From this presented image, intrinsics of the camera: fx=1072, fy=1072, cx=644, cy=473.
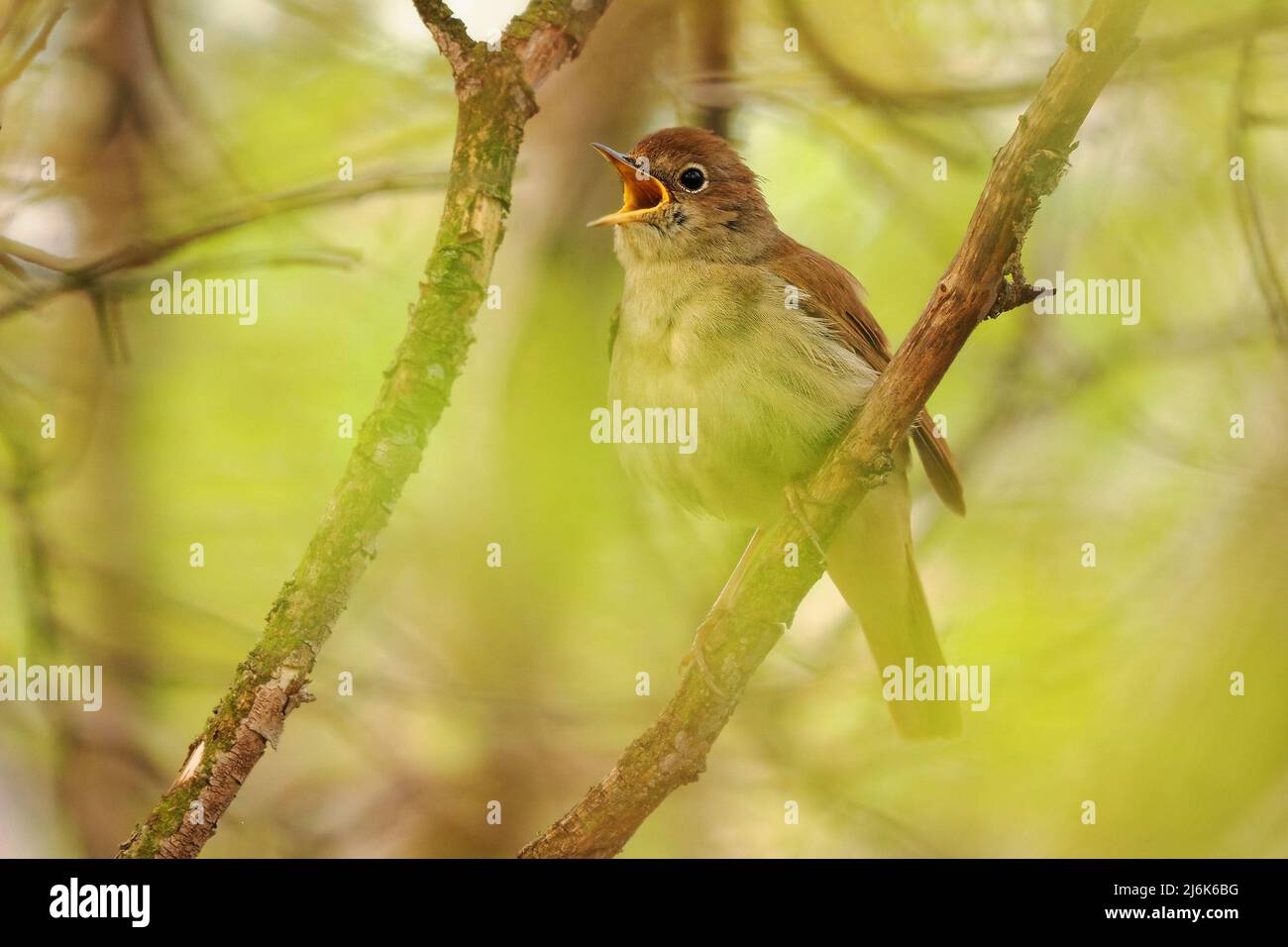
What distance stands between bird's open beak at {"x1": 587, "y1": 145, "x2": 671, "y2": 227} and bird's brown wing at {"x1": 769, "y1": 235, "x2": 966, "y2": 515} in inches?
21.2

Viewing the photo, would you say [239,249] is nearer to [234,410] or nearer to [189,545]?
[234,410]

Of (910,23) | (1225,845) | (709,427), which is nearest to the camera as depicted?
(709,427)

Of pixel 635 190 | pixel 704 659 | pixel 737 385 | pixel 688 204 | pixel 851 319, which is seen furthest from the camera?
pixel 635 190

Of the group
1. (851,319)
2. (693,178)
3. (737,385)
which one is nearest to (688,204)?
(693,178)

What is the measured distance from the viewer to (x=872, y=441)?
311cm

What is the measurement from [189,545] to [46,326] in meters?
1.19

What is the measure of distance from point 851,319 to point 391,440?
204cm

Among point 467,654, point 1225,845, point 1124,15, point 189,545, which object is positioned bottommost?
point 1225,845

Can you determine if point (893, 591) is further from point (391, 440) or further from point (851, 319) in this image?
point (391, 440)

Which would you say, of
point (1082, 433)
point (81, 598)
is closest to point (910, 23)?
point (1082, 433)

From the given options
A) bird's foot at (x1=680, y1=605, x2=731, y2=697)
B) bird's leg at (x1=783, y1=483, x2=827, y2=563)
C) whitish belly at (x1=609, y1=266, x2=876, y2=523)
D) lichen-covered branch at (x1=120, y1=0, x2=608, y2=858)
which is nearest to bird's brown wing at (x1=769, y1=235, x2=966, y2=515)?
whitish belly at (x1=609, y1=266, x2=876, y2=523)

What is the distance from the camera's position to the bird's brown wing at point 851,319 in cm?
412

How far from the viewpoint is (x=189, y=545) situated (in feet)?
17.1

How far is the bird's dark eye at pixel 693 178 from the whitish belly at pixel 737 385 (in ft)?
1.61
